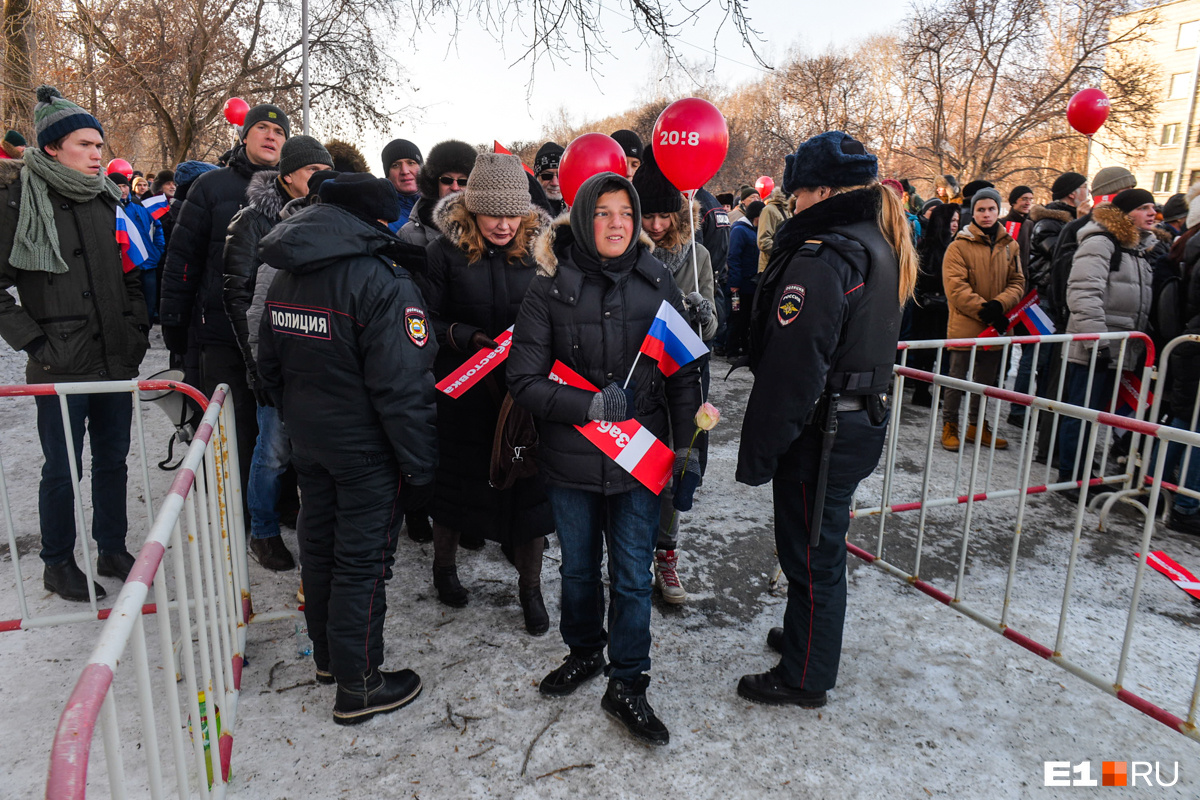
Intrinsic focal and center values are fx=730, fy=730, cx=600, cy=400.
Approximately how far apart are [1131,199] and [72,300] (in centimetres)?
669

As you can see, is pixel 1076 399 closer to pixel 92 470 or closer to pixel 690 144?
pixel 690 144

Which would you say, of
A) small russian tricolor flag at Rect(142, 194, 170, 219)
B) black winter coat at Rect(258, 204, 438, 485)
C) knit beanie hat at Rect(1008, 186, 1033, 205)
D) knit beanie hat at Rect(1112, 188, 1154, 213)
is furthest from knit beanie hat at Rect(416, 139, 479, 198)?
knit beanie hat at Rect(1008, 186, 1033, 205)

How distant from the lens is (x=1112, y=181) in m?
5.63

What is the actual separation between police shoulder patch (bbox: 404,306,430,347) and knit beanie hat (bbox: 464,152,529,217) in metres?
0.76

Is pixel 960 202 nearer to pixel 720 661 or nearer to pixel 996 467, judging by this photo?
pixel 996 467

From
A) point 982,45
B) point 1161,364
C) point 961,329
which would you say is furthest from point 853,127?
point 1161,364

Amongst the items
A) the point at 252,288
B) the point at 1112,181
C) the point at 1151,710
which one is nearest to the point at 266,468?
the point at 252,288

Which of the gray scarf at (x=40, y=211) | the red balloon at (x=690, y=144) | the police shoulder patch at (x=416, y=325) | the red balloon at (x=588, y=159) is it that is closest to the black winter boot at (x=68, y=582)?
the gray scarf at (x=40, y=211)

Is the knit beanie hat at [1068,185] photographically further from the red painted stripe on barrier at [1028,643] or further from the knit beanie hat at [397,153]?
the knit beanie hat at [397,153]

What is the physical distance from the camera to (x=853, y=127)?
2483cm

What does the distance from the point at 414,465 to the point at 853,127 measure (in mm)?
25845

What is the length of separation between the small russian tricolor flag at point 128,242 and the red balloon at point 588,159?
238 cm

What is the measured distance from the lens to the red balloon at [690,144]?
3.44m

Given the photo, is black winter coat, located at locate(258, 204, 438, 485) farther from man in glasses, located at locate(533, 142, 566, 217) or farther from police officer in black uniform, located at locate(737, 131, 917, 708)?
man in glasses, located at locate(533, 142, 566, 217)
